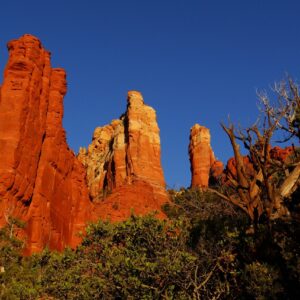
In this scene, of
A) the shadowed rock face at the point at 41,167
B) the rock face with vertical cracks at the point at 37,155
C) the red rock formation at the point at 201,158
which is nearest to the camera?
the rock face with vertical cracks at the point at 37,155

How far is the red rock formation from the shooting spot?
114000 millimetres

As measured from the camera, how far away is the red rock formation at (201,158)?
11400 centimetres

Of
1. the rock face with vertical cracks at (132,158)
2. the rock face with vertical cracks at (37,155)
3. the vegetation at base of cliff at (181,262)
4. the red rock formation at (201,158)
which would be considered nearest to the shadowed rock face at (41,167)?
the rock face with vertical cracks at (37,155)

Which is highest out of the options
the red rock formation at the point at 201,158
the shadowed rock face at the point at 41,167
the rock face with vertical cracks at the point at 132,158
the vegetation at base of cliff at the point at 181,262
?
the red rock formation at the point at 201,158

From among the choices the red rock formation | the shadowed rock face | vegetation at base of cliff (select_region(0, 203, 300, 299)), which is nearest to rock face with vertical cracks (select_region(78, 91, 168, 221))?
the shadowed rock face

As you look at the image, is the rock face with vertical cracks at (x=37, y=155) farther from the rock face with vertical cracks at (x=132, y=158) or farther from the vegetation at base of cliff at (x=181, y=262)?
the vegetation at base of cliff at (x=181, y=262)

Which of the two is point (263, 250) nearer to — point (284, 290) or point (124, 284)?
point (284, 290)

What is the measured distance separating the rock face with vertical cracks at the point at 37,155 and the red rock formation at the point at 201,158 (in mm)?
58217

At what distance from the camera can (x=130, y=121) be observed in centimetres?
9056

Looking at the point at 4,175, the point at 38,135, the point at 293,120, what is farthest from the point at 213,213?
the point at 38,135

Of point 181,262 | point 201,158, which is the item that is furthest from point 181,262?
point 201,158

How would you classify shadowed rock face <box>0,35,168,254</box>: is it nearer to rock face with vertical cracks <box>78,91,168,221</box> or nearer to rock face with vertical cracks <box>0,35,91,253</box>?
rock face with vertical cracks <box>0,35,91,253</box>

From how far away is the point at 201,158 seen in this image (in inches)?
4631

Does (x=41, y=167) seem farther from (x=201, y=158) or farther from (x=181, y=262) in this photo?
(x=201, y=158)
